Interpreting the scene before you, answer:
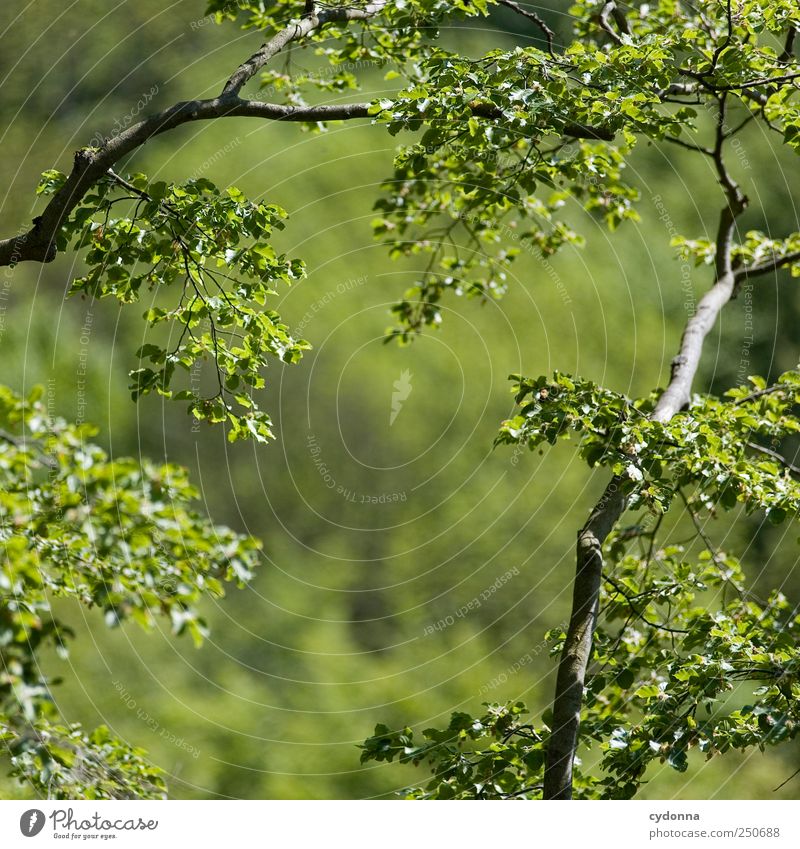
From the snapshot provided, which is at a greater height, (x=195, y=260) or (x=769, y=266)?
(x=769, y=266)

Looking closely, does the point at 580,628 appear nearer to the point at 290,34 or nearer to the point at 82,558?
the point at 82,558

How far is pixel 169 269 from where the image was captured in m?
2.93

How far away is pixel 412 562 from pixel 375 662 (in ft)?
5.33

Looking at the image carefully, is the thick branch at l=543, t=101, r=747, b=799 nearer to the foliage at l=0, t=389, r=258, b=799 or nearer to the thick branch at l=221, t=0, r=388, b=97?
the foliage at l=0, t=389, r=258, b=799

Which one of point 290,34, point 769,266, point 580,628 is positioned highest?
point 290,34
